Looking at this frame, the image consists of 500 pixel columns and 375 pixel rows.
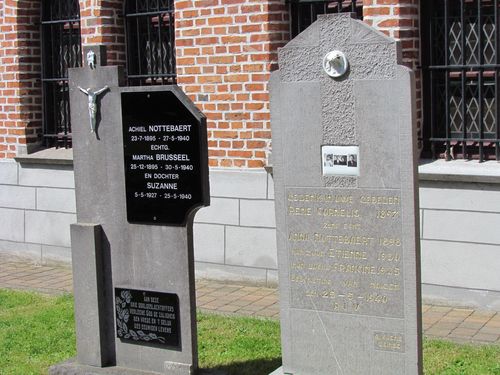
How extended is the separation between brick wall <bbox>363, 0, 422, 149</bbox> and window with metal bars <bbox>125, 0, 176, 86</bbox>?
96.2 inches

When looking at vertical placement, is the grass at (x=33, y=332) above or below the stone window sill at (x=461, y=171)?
below

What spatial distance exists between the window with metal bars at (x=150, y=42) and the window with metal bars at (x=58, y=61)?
0.81m

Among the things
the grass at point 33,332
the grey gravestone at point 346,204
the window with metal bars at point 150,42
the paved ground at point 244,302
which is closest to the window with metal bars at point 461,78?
the paved ground at point 244,302

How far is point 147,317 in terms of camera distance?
6.11 metres

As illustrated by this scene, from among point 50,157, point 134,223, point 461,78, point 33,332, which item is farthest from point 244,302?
point 50,157

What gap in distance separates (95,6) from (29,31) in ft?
4.11

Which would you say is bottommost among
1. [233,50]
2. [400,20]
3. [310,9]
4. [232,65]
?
[232,65]

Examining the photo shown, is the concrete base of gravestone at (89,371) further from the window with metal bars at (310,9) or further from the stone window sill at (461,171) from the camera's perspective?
the window with metal bars at (310,9)

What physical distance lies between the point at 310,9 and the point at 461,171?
7.15ft

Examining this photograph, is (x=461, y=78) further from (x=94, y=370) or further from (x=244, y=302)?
(x=94, y=370)

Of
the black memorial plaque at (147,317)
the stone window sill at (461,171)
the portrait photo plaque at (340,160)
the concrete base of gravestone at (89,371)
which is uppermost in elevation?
the portrait photo plaque at (340,160)

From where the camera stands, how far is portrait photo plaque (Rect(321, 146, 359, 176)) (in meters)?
5.21

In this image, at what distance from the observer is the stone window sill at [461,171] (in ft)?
25.2

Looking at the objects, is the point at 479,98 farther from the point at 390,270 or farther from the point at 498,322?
the point at 390,270
